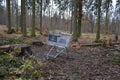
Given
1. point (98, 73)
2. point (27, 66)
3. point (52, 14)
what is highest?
point (52, 14)

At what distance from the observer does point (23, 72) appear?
4973mm

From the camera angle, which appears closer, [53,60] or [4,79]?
[4,79]

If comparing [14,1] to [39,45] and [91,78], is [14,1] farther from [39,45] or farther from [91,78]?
[91,78]

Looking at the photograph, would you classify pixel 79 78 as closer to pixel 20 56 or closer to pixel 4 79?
pixel 4 79

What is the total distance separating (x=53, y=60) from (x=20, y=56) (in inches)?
51.8

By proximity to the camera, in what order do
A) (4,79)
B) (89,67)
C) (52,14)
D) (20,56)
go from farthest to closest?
(52,14) < (20,56) < (89,67) < (4,79)

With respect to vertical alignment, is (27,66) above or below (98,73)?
above

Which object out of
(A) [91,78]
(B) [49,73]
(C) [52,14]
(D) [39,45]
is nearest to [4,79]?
(B) [49,73]

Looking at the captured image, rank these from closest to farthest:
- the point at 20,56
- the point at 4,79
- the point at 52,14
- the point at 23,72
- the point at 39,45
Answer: the point at 4,79
the point at 23,72
the point at 20,56
the point at 39,45
the point at 52,14

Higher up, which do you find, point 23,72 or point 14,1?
point 14,1

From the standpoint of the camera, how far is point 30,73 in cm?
513

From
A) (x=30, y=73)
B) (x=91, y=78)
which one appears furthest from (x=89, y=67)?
(x=30, y=73)

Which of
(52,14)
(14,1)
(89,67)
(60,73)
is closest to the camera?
(60,73)

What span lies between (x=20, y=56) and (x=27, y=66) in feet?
10.1
